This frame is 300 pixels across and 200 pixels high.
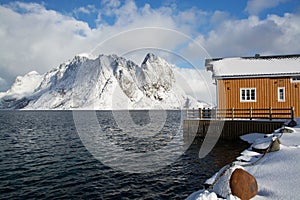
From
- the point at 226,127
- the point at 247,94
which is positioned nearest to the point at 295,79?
the point at 247,94

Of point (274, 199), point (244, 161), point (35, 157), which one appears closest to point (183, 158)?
point (244, 161)

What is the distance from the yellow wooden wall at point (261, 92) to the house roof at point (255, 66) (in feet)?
1.93

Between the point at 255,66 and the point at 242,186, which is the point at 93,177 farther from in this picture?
the point at 255,66

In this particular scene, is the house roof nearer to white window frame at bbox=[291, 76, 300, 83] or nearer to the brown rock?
white window frame at bbox=[291, 76, 300, 83]

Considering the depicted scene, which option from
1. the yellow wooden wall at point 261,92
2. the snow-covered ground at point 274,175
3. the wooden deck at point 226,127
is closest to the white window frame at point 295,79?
the yellow wooden wall at point 261,92

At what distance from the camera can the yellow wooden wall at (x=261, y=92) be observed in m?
25.0

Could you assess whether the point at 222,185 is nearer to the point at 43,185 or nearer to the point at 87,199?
the point at 87,199

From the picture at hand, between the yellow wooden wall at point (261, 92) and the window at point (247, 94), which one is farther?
the window at point (247, 94)

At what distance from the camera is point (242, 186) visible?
631 centimetres

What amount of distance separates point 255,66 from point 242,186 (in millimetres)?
23983

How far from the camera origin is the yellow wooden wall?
25047 millimetres

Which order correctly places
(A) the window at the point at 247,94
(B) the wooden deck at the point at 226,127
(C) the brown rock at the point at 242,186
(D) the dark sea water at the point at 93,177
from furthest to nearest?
1. (A) the window at the point at 247,94
2. (B) the wooden deck at the point at 226,127
3. (D) the dark sea water at the point at 93,177
4. (C) the brown rock at the point at 242,186

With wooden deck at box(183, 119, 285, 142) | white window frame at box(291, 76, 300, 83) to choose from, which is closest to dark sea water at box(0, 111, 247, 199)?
wooden deck at box(183, 119, 285, 142)

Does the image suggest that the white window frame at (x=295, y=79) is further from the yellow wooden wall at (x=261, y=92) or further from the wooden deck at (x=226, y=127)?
the wooden deck at (x=226, y=127)
